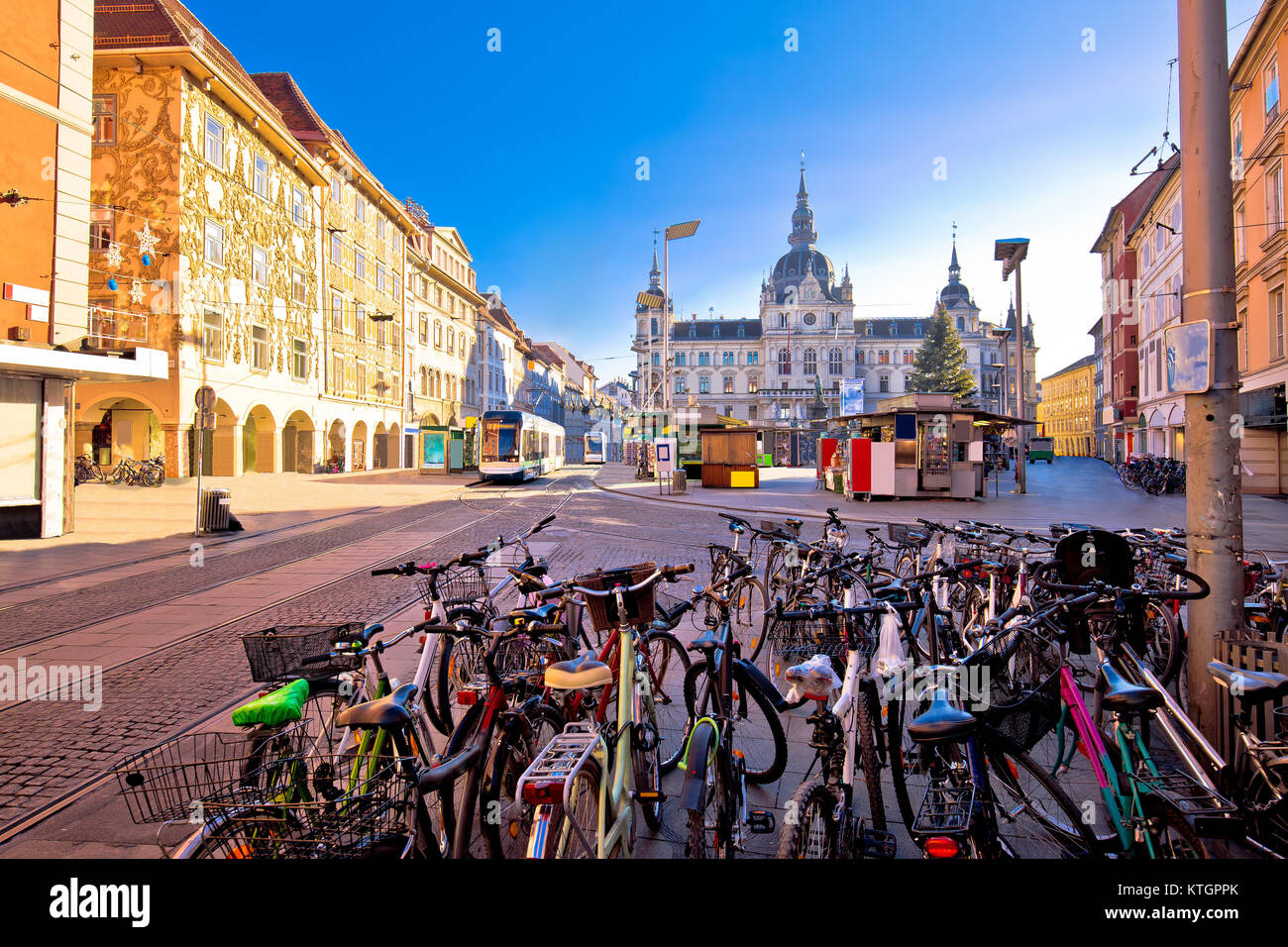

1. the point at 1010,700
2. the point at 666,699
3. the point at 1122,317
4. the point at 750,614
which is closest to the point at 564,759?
the point at 1010,700

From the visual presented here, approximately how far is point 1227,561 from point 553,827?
3.86 meters

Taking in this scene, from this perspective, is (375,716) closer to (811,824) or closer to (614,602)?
(614,602)

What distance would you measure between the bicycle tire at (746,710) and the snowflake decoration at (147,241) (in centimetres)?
2922

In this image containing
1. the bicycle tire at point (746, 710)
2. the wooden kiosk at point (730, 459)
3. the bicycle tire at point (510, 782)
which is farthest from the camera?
the wooden kiosk at point (730, 459)

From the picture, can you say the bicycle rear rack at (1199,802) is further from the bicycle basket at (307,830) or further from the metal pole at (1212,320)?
the bicycle basket at (307,830)

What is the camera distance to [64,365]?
504 inches

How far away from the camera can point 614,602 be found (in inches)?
132

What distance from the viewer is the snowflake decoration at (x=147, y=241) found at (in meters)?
25.2

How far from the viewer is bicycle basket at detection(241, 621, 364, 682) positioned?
3162mm

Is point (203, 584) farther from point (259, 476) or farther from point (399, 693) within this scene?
point (259, 476)

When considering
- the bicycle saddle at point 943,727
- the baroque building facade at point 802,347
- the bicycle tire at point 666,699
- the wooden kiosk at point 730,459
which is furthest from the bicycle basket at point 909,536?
the baroque building facade at point 802,347

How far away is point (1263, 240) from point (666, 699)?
91.4 feet

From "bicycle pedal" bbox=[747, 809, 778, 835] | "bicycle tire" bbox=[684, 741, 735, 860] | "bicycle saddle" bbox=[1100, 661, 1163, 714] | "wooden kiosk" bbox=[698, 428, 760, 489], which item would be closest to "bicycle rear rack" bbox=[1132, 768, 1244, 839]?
"bicycle saddle" bbox=[1100, 661, 1163, 714]
